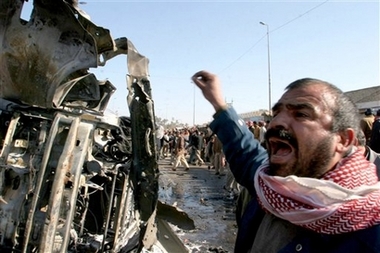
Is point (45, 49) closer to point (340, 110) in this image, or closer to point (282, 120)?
point (282, 120)

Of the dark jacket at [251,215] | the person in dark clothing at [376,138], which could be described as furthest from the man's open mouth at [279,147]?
the person in dark clothing at [376,138]

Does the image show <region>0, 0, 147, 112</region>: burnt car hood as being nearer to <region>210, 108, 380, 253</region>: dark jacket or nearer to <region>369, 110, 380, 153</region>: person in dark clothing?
<region>210, 108, 380, 253</region>: dark jacket

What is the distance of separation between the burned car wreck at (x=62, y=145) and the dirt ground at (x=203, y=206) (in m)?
1.99

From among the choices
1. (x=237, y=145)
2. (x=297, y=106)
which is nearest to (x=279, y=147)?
(x=297, y=106)

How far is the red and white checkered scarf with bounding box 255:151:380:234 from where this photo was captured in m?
1.30

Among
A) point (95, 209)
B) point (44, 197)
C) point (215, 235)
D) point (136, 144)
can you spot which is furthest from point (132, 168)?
point (215, 235)

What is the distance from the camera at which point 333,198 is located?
1322 millimetres

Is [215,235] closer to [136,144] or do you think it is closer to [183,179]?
[136,144]

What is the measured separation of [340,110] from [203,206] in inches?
291

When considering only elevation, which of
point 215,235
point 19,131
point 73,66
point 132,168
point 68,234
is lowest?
point 215,235

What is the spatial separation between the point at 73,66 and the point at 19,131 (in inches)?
33.0

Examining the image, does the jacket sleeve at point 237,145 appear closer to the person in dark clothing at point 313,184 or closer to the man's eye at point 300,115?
the person in dark clothing at point 313,184

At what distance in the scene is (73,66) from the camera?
4.08m

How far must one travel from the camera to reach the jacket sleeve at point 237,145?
1.86m
